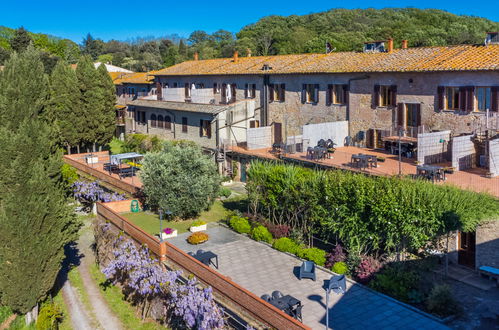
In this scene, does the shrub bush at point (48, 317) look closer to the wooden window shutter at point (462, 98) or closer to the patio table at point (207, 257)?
the patio table at point (207, 257)

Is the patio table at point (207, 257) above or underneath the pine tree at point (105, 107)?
underneath

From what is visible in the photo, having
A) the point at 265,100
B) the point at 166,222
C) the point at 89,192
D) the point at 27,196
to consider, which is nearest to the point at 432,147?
the point at 166,222

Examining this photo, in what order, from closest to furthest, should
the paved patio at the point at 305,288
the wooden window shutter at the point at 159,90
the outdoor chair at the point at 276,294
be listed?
1. the paved patio at the point at 305,288
2. the outdoor chair at the point at 276,294
3. the wooden window shutter at the point at 159,90

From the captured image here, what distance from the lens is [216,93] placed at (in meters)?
43.0

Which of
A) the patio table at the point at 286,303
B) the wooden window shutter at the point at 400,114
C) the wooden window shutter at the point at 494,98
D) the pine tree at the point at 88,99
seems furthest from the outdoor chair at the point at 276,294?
the pine tree at the point at 88,99

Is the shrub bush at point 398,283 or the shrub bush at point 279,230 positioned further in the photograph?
the shrub bush at point 279,230

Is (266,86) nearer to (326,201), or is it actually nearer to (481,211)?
(326,201)

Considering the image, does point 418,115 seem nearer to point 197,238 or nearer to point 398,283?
point 398,283

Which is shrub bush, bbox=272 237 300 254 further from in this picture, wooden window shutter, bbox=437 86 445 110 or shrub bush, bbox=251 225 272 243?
wooden window shutter, bbox=437 86 445 110

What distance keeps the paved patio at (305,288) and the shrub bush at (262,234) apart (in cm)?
32

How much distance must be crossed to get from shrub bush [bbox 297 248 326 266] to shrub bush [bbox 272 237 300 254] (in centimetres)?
46

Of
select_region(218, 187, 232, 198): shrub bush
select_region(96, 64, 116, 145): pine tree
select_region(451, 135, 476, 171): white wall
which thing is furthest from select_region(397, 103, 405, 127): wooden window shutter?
select_region(96, 64, 116, 145): pine tree

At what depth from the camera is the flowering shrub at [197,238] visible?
23156 millimetres

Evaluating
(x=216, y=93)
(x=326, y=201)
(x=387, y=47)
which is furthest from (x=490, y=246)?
(x=216, y=93)
